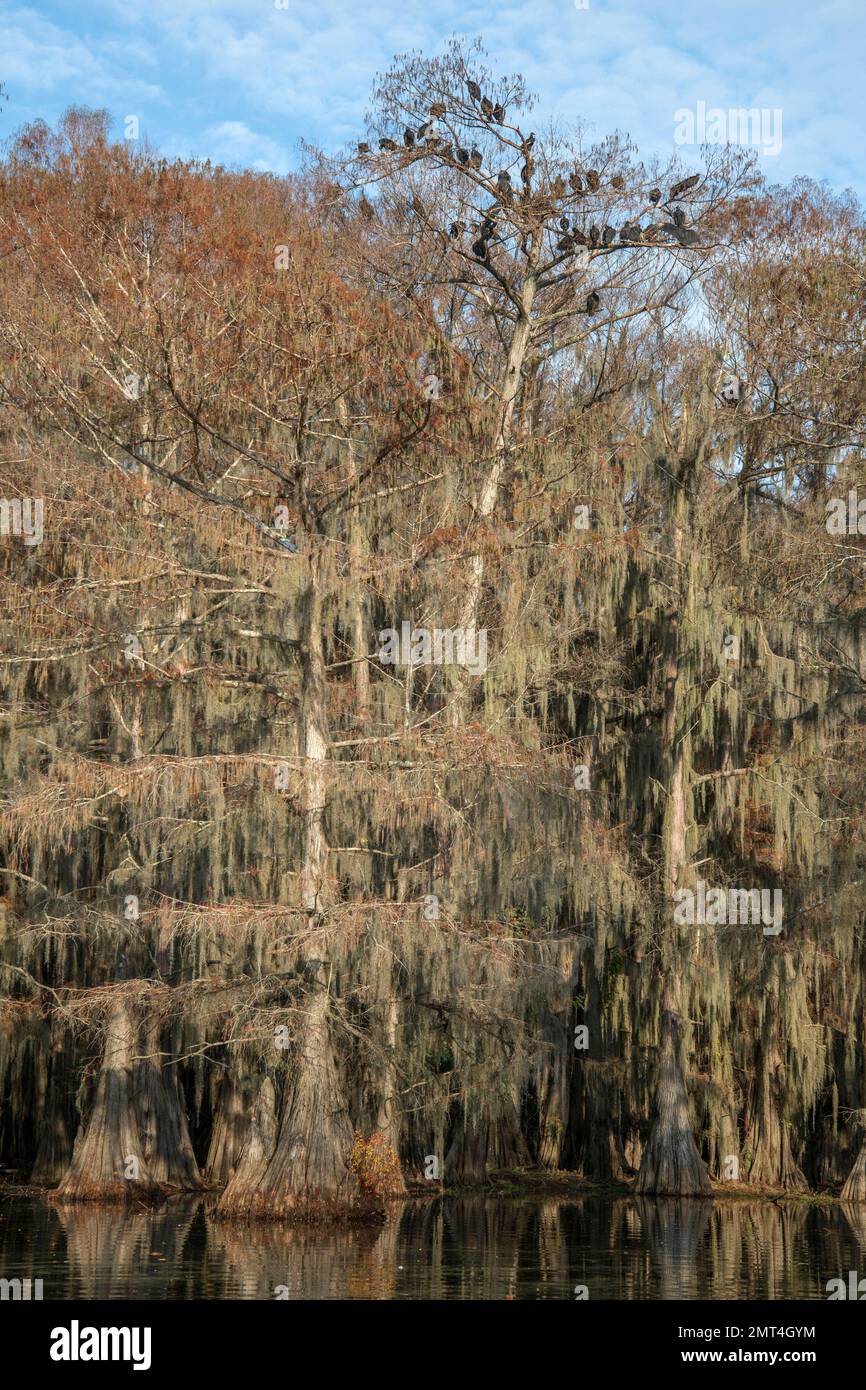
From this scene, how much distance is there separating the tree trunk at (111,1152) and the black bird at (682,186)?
37.5 feet

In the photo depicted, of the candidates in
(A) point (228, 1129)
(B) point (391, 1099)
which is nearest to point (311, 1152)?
(B) point (391, 1099)

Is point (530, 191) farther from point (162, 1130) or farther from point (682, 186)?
point (162, 1130)

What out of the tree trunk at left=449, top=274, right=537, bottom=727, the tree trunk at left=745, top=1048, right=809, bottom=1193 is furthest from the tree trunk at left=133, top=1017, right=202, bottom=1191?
the tree trunk at left=745, top=1048, right=809, bottom=1193

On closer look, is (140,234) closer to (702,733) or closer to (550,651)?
(550,651)

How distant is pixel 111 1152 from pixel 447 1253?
6880 mm

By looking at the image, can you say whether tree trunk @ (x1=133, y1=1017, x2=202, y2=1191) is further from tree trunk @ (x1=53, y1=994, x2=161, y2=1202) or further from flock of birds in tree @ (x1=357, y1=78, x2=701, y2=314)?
flock of birds in tree @ (x1=357, y1=78, x2=701, y2=314)

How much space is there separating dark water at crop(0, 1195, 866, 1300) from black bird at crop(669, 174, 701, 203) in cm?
1138

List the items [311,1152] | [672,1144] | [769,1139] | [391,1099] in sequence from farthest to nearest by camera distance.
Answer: [769,1139] → [672,1144] → [391,1099] → [311,1152]

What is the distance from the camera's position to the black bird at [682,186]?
18781mm

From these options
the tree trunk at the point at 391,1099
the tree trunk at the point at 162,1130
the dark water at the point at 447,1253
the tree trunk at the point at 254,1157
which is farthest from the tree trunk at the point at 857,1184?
the tree trunk at the point at 162,1130

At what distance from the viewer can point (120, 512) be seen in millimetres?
14906

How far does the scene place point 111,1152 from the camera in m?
17.6

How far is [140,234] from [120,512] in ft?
21.2

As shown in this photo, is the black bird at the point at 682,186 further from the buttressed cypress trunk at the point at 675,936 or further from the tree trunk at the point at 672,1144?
the tree trunk at the point at 672,1144
